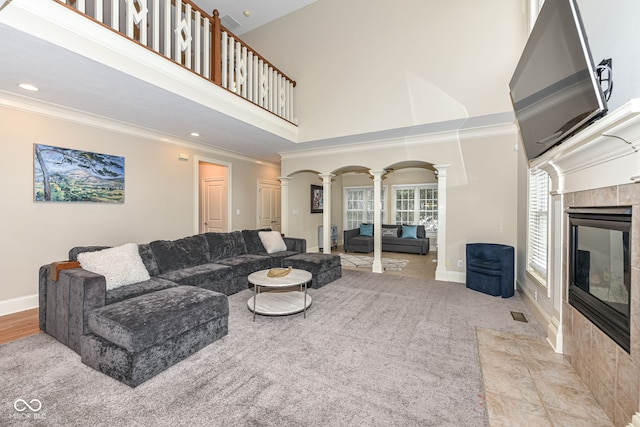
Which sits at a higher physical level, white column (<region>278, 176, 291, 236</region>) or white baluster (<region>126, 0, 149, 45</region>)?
white baluster (<region>126, 0, 149, 45</region>)

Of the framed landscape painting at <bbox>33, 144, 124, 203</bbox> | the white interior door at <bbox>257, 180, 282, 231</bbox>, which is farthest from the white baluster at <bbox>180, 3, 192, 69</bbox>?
the white interior door at <bbox>257, 180, 282, 231</bbox>

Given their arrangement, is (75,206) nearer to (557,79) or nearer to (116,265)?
(116,265)

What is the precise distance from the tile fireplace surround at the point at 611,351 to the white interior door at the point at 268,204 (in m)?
5.98

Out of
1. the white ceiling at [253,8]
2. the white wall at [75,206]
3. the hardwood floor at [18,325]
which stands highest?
the white ceiling at [253,8]

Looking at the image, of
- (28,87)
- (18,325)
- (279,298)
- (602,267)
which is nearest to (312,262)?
(279,298)

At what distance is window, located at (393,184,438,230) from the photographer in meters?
8.30

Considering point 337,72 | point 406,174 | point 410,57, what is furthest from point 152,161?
point 406,174

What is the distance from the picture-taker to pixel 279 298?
3.42 metres

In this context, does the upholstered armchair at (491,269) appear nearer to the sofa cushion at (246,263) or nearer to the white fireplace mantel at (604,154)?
the white fireplace mantel at (604,154)

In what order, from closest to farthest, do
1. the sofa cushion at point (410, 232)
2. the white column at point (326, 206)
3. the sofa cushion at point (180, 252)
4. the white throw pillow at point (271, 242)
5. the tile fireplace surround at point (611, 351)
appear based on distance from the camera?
the tile fireplace surround at point (611, 351) < the sofa cushion at point (180, 252) < the white throw pillow at point (271, 242) < the white column at point (326, 206) < the sofa cushion at point (410, 232)

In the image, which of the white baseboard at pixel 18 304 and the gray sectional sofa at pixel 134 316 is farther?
the white baseboard at pixel 18 304

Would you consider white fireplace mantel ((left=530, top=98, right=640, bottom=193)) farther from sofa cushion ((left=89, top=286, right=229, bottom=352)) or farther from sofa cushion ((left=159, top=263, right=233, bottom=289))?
sofa cushion ((left=159, top=263, right=233, bottom=289))

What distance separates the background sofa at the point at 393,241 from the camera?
7543mm

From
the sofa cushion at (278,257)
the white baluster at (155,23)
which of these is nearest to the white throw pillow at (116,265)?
the sofa cushion at (278,257)
